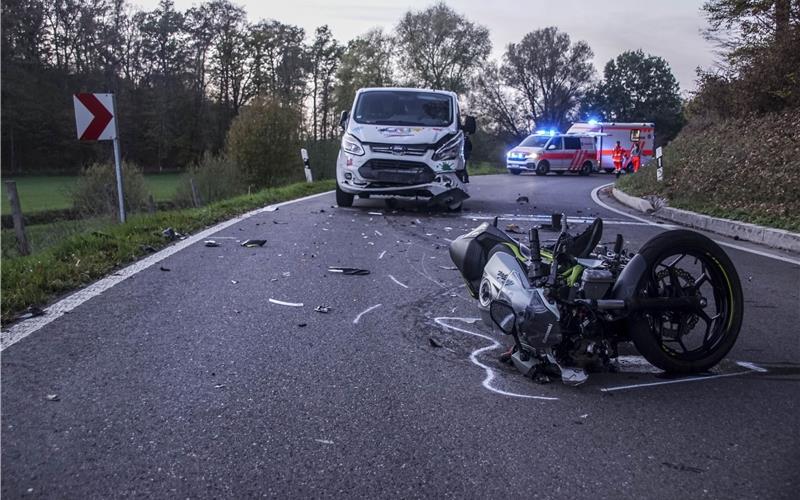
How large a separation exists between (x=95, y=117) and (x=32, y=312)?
238 inches

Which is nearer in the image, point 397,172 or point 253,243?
point 253,243

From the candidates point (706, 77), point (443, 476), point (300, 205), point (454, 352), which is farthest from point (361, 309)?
point (706, 77)

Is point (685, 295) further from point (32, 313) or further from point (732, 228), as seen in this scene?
point (732, 228)

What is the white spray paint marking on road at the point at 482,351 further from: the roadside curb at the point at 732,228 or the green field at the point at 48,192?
the green field at the point at 48,192

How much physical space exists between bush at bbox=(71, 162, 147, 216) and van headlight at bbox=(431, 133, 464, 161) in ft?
58.4

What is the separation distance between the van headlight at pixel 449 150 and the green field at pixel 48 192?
20.3 metres

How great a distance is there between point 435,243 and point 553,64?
70.1 metres

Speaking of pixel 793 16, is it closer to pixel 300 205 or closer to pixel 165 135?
pixel 300 205

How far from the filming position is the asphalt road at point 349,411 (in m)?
2.86

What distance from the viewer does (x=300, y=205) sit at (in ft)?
45.7

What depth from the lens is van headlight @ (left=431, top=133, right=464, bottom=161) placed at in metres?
12.3

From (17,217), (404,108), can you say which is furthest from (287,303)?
(17,217)

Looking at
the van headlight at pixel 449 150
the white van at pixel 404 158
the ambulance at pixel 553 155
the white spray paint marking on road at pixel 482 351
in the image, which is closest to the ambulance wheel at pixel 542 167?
the ambulance at pixel 553 155

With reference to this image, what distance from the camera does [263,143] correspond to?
2875 cm
